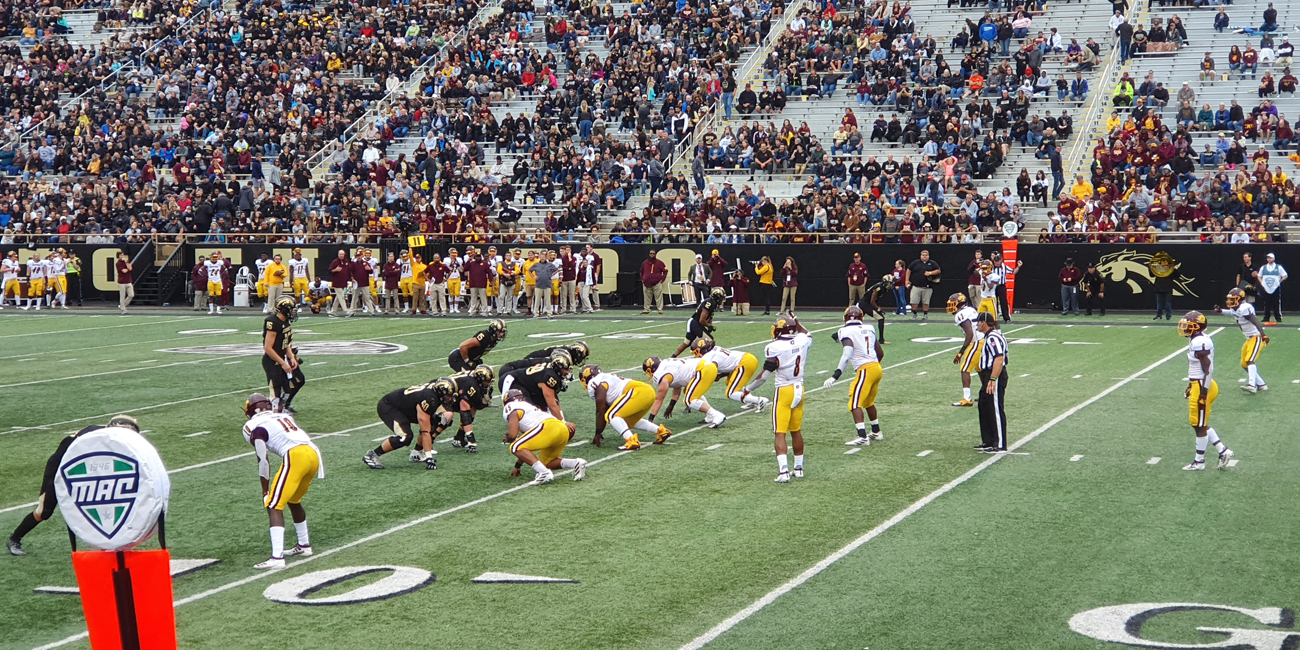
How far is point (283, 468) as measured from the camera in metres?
9.98

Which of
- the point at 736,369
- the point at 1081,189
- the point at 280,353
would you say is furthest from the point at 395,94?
the point at 736,369

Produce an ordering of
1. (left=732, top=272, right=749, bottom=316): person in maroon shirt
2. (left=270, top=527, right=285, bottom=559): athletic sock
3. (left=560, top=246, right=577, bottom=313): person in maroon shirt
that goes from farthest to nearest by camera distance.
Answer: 1. (left=560, top=246, right=577, bottom=313): person in maroon shirt
2. (left=732, top=272, right=749, bottom=316): person in maroon shirt
3. (left=270, top=527, right=285, bottom=559): athletic sock

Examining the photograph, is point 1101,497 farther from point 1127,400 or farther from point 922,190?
point 922,190

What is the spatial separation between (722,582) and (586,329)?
69.3ft

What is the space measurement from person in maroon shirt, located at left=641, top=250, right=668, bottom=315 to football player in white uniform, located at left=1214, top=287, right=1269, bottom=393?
59.3ft

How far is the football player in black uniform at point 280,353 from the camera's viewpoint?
53.9 ft

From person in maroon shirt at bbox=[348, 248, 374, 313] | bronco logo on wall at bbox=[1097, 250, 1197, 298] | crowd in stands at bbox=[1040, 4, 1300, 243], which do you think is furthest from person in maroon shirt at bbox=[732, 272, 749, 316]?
person in maroon shirt at bbox=[348, 248, 374, 313]

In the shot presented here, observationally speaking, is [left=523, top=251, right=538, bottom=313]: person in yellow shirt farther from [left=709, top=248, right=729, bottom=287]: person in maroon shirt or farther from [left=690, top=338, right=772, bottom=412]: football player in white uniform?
[left=690, top=338, right=772, bottom=412]: football player in white uniform

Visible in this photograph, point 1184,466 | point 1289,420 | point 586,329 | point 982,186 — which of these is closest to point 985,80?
point 982,186

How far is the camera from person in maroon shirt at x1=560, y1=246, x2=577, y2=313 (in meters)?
35.7

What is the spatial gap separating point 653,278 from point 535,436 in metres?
22.5

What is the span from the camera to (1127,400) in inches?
716

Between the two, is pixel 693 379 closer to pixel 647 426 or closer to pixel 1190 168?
pixel 647 426

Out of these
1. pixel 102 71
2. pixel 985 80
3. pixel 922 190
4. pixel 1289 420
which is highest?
pixel 102 71
